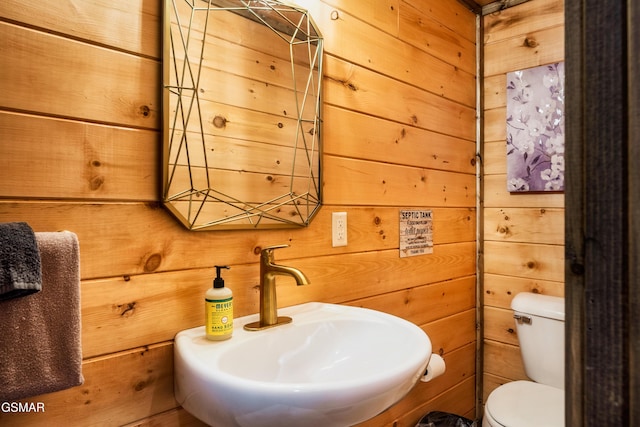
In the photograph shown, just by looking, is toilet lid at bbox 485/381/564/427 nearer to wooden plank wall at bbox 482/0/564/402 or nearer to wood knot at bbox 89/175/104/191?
wooden plank wall at bbox 482/0/564/402

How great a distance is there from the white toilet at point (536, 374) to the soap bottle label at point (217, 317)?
1037 mm

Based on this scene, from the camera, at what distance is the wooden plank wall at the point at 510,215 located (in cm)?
181

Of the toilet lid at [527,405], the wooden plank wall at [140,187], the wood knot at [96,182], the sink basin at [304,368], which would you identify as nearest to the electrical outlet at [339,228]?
the wooden plank wall at [140,187]

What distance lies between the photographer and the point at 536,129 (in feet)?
5.98

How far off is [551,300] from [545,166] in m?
0.60

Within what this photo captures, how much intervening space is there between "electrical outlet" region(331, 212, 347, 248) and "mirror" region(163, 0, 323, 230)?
11 centimetres

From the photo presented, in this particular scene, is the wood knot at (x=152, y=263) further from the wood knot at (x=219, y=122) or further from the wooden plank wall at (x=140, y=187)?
the wood knot at (x=219, y=122)

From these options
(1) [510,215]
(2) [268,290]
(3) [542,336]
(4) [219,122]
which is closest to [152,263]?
(2) [268,290]

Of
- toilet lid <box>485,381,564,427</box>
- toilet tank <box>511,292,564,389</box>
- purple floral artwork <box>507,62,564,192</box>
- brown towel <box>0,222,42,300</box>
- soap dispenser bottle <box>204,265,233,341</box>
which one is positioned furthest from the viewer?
purple floral artwork <box>507,62,564,192</box>

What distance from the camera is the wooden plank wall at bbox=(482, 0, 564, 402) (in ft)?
5.94
